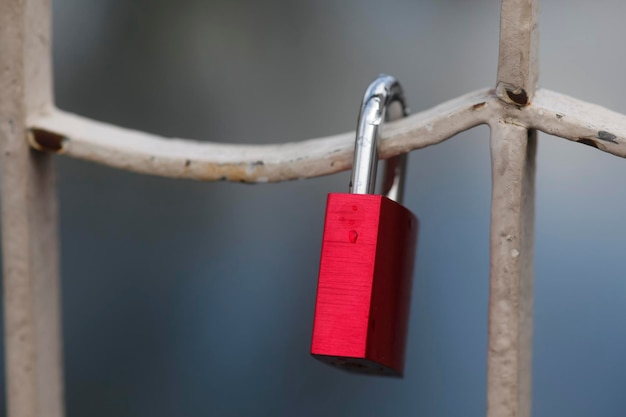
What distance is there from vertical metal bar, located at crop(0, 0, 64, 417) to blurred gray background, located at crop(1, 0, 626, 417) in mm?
591

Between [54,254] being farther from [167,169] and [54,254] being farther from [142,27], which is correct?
[142,27]

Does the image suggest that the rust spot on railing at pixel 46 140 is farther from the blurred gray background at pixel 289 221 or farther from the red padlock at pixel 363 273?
the blurred gray background at pixel 289 221

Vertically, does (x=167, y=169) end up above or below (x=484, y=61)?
below

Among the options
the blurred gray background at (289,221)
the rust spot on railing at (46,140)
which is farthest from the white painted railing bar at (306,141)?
the blurred gray background at (289,221)

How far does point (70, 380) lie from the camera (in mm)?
1678

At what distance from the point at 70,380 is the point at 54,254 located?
4.01 ft

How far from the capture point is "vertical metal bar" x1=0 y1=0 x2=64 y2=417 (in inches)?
20.0

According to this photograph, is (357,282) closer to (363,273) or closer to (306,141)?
(363,273)

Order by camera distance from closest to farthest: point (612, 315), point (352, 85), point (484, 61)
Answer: point (612, 315)
point (484, 61)
point (352, 85)

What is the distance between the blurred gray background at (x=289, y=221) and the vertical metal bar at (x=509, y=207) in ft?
1.88

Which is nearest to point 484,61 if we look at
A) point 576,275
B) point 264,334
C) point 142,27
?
point 576,275

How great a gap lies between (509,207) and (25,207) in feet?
1.01


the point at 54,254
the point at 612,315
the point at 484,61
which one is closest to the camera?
the point at 54,254

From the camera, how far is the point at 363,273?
403 millimetres
